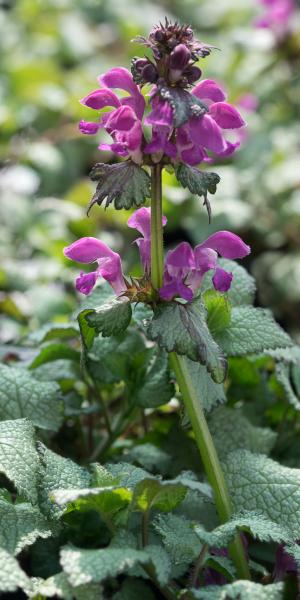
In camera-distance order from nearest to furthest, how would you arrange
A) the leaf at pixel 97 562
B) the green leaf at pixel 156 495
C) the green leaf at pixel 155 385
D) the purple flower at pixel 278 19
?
the leaf at pixel 97 562 → the green leaf at pixel 156 495 → the green leaf at pixel 155 385 → the purple flower at pixel 278 19

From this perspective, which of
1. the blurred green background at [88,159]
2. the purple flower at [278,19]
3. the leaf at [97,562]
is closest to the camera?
the leaf at [97,562]

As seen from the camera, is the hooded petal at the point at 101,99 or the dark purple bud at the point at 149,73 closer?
the dark purple bud at the point at 149,73

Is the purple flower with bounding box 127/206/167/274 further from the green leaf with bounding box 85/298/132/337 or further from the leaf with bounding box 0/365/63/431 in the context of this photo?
the leaf with bounding box 0/365/63/431

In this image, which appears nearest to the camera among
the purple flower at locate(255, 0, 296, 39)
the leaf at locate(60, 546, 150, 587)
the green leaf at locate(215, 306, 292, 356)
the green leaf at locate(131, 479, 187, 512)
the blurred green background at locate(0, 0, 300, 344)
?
the leaf at locate(60, 546, 150, 587)

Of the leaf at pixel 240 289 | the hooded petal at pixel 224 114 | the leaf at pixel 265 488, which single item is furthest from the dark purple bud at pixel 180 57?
the leaf at pixel 265 488

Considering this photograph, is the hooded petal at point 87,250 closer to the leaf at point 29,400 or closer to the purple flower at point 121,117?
the purple flower at point 121,117

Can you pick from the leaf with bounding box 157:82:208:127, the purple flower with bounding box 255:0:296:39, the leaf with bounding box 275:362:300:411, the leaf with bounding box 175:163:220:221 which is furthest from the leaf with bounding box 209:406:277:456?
the purple flower with bounding box 255:0:296:39

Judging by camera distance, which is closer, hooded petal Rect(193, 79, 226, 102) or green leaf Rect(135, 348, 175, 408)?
hooded petal Rect(193, 79, 226, 102)

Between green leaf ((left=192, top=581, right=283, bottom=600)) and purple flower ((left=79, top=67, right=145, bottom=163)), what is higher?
purple flower ((left=79, top=67, right=145, bottom=163))
